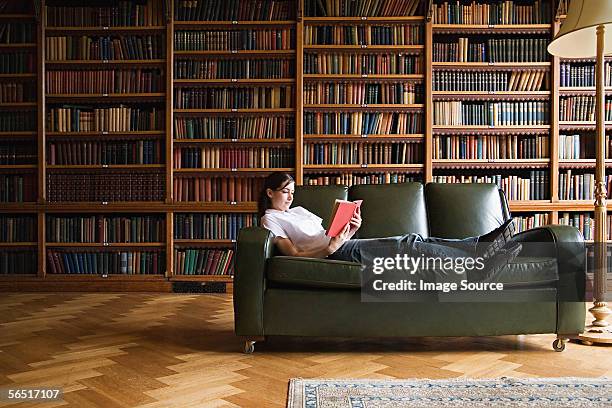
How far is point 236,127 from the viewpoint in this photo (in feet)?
16.6

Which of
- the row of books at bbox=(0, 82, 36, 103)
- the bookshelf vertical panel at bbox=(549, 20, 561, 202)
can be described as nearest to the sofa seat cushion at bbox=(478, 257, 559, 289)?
the bookshelf vertical panel at bbox=(549, 20, 561, 202)

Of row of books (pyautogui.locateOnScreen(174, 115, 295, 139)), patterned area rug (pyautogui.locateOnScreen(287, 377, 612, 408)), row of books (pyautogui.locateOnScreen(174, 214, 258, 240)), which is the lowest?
patterned area rug (pyautogui.locateOnScreen(287, 377, 612, 408))

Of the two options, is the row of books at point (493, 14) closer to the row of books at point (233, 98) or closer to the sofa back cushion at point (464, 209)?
the row of books at point (233, 98)

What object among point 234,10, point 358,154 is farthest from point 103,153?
point 358,154

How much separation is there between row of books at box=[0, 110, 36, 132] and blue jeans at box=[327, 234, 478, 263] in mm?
3372

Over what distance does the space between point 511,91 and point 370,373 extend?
3295 mm

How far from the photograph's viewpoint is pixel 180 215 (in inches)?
199

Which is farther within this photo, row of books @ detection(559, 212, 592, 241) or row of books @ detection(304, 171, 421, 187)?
row of books @ detection(304, 171, 421, 187)

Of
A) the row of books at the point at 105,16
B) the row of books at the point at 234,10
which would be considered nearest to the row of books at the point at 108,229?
the row of books at the point at 105,16

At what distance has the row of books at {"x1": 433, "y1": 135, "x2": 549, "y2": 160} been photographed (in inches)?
197

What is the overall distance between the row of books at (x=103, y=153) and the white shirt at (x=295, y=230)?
7.52ft

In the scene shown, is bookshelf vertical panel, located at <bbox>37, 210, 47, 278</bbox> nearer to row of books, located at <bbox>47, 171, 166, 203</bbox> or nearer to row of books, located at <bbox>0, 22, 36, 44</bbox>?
row of books, located at <bbox>47, 171, 166, 203</bbox>

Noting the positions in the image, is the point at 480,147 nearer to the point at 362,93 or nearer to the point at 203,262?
the point at 362,93

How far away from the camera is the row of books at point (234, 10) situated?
5043 millimetres
